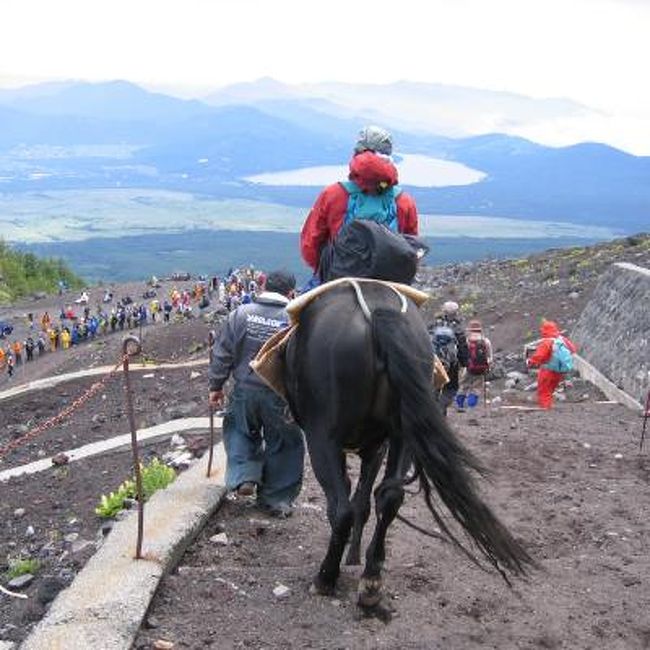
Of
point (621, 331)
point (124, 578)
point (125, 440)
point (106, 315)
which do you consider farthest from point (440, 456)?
point (106, 315)

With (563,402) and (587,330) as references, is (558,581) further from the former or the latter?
(587,330)

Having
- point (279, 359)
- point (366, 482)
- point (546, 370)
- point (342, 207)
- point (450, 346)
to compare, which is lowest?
point (546, 370)

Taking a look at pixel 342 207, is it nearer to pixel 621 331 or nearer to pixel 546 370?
pixel 546 370

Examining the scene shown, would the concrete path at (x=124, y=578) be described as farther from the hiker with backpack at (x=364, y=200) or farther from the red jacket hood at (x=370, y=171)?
the red jacket hood at (x=370, y=171)

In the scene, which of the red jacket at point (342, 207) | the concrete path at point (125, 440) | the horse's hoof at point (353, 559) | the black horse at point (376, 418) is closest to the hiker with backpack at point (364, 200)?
the red jacket at point (342, 207)

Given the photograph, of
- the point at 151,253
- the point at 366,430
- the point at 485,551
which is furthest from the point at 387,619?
the point at 151,253

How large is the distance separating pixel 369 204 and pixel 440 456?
177cm

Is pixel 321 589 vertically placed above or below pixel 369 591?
below

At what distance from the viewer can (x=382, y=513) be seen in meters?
4.75

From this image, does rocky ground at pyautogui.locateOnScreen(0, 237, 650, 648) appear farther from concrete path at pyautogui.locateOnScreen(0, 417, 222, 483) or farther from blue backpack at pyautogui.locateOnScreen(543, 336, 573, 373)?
blue backpack at pyautogui.locateOnScreen(543, 336, 573, 373)

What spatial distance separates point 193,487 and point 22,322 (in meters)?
44.5

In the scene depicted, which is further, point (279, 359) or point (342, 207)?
point (342, 207)

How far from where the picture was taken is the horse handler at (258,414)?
683cm

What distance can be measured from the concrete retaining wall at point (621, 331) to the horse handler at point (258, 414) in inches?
296
